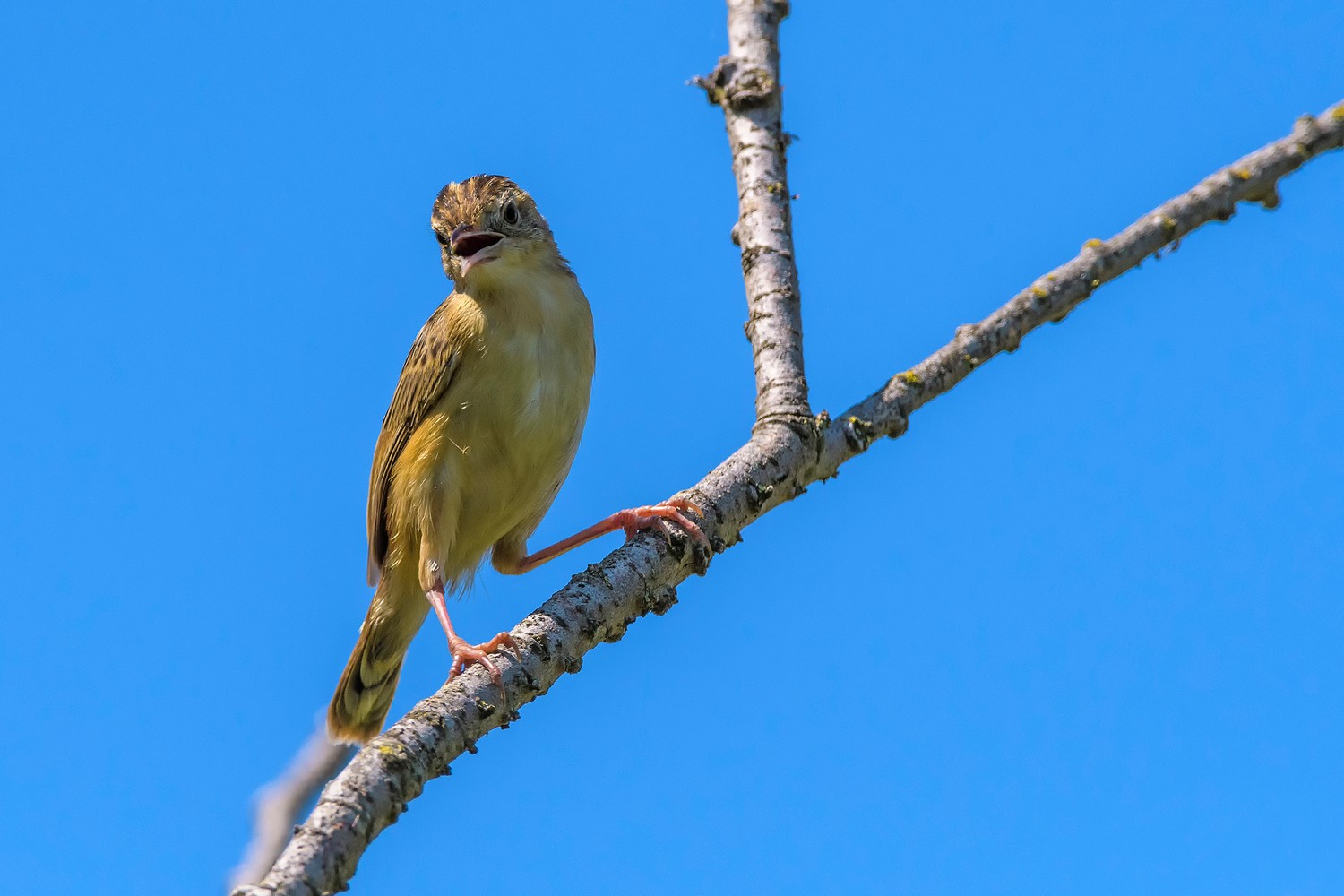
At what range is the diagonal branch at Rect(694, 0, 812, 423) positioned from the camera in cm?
567

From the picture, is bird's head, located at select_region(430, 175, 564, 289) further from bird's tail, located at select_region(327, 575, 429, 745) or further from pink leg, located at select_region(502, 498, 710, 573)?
bird's tail, located at select_region(327, 575, 429, 745)

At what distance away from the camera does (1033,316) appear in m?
5.58

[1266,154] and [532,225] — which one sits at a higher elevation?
[532,225]

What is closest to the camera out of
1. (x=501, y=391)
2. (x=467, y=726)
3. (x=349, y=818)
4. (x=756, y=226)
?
(x=349, y=818)

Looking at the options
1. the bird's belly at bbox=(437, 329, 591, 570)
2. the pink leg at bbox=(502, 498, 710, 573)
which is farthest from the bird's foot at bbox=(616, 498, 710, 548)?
the bird's belly at bbox=(437, 329, 591, 570)

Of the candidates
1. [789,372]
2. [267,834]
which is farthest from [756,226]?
[267,834]

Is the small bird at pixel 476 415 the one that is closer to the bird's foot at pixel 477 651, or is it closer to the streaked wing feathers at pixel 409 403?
the streaked wing feathers at pixel 409 403

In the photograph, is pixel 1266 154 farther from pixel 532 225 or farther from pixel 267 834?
pixel 267 834

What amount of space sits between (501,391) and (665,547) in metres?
1.81

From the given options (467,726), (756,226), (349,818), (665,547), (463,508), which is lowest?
(349,818)

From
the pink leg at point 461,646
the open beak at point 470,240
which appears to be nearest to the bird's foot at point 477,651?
the pink leg at point 461,646

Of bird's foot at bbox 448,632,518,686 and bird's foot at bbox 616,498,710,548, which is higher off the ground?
bird's foot at bbox 616,498,710,548

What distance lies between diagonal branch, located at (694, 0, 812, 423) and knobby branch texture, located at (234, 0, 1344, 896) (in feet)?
0.05

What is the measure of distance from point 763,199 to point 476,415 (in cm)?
181
